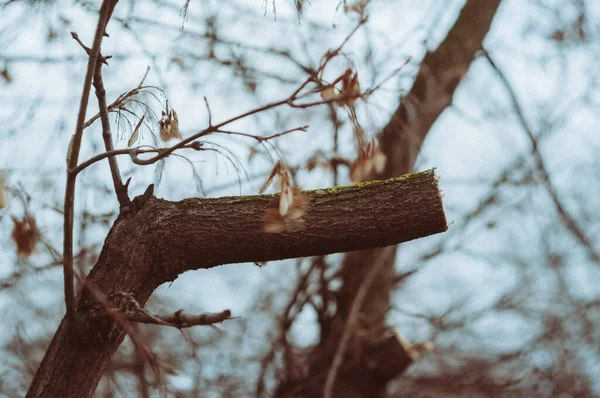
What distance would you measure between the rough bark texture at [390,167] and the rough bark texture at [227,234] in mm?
1911

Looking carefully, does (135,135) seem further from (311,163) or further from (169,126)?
(311,163)

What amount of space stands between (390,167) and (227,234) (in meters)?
2.09

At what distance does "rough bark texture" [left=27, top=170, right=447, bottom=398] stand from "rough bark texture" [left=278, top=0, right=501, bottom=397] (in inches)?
75.2

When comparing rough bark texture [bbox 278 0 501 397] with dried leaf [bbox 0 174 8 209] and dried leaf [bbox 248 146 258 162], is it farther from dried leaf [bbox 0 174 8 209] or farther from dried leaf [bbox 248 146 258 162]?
dried leaf [bbox 0 174 8 209]

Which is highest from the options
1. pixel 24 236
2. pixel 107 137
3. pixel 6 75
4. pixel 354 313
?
pixel 6 75

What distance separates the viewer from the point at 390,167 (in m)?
3.46

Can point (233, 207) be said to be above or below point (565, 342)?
below

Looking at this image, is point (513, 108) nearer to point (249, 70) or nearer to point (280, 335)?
point (249, 70)

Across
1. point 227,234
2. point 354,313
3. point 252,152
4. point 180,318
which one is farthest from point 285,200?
point 354,313

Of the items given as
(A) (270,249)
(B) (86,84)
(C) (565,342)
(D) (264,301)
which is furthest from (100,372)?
(C) (565,342)

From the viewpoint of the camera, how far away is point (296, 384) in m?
3.50

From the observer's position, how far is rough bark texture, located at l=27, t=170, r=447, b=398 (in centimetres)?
146

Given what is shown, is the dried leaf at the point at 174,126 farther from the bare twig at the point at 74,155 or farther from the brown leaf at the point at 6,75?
the brown leaf at the point at 6,75

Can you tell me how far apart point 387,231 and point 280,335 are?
2.27 meters
